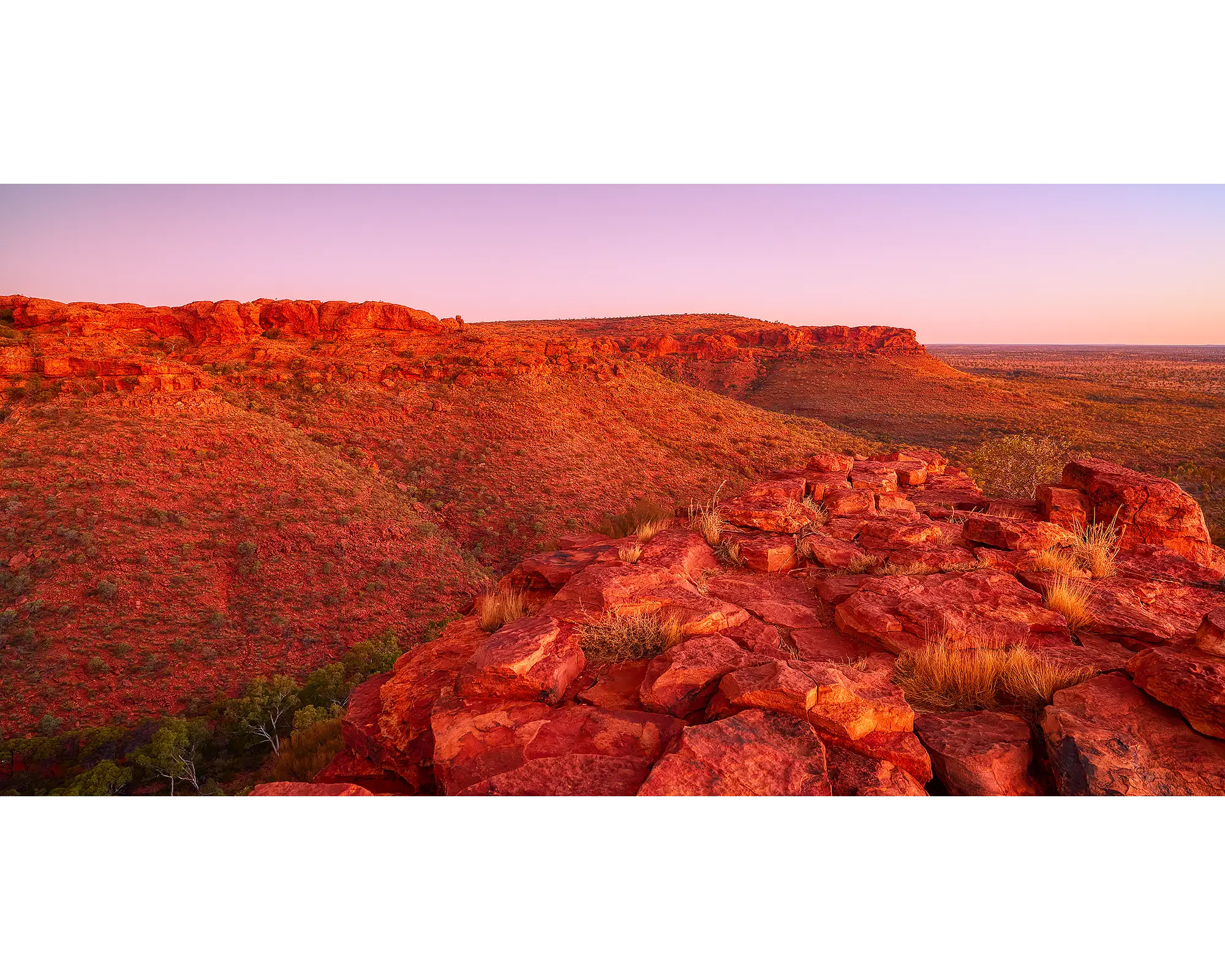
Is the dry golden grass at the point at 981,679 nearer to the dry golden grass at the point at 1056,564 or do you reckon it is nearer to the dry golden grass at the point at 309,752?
the dry golden grass at the point at 1056,564

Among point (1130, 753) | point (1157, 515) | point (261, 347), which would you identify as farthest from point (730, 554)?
point (261, 347)

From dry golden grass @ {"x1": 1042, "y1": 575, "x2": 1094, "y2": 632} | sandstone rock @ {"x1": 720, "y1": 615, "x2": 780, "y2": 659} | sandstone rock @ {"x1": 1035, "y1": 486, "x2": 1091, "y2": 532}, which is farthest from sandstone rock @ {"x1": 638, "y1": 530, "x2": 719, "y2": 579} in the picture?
sandstone rock @ {"x1": 1035, "y1": 486, "x2": 1091, "y2": 532}

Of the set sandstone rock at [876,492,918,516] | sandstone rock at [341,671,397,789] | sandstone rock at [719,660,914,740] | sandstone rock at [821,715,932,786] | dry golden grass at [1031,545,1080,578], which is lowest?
sandstone rock at [341,671,397,789]

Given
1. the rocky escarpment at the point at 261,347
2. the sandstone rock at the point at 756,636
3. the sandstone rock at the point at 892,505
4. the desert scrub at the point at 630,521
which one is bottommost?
the desert scrub at the point at 630,521

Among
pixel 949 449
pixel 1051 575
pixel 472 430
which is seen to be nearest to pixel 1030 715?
pixel 1051 575

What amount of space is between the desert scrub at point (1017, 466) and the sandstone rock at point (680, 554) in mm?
14044

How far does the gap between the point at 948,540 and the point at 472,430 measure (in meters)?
17.1

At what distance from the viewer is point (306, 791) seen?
251 centimetres

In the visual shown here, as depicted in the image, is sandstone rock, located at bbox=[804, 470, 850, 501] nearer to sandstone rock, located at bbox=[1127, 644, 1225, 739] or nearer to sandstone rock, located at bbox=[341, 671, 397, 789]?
sandstone rock, located at bbox=[1127, 644, 1225, 739]

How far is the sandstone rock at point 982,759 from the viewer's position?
88.7 inches

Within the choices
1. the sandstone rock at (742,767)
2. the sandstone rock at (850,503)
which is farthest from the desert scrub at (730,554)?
the sandstone rock at (742,767)

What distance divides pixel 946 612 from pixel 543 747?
8.62 ft

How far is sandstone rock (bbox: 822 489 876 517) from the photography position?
236 inches

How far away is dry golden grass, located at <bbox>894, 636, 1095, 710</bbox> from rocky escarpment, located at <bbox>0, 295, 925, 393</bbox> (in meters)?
18.0
